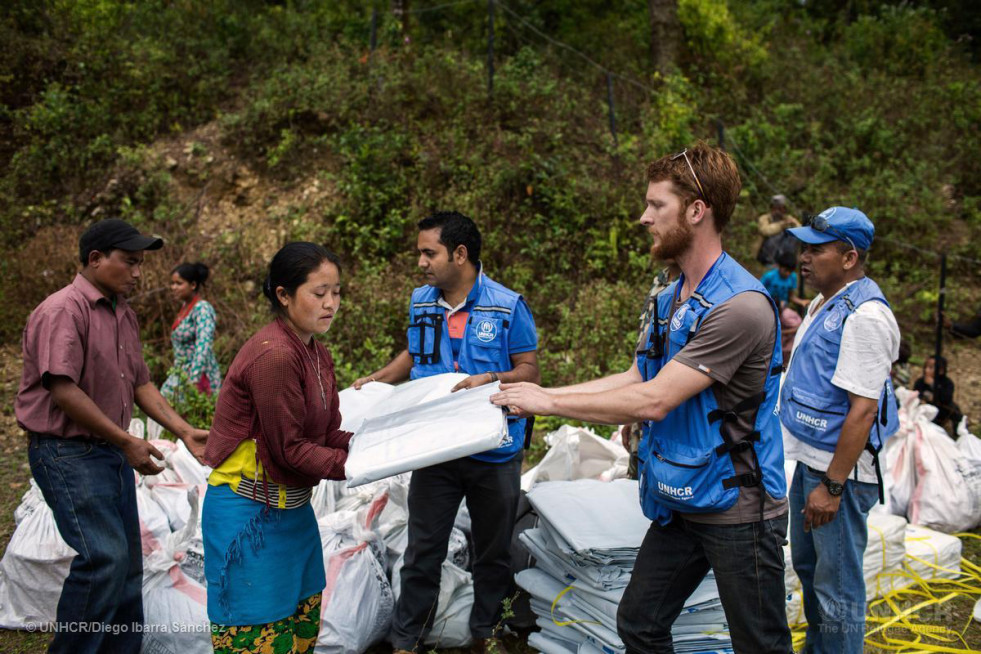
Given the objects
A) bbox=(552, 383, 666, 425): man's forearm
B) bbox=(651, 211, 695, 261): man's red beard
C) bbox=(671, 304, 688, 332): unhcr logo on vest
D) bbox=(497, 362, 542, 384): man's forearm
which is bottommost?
bbox=(497, 362, 542, 384): man's forearm

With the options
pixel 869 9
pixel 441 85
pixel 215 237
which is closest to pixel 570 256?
pixel 441 85

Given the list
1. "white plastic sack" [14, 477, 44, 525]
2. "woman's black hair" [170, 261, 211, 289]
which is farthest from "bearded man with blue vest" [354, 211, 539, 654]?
"woman's black hair" [170, 261, 211, 289]

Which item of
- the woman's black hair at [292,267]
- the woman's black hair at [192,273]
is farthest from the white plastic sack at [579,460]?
the woman's black hair at [192,273]

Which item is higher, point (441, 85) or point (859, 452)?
point (441, 85)

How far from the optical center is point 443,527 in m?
Answer: 3.47

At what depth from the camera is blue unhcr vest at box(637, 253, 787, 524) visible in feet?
7.66

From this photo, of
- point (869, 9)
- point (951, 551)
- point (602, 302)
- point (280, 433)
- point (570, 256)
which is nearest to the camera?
point (280, 433)

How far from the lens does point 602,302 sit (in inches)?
319

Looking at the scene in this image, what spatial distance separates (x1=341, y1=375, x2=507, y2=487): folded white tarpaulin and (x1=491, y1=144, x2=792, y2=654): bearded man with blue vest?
0.38 feet

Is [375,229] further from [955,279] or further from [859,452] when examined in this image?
[955,279]

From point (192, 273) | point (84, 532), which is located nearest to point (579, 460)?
point (84, 532)

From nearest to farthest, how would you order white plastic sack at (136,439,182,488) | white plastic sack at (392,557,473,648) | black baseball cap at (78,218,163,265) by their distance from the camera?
black baseball cap at (78,218,163,265) → white plastic sack at (392,557,473,648) → white plastic sack at (136,439,182,488)

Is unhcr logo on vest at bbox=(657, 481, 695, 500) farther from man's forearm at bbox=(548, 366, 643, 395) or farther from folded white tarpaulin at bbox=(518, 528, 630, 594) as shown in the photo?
folded white tarpaulin at bbox=(518, 528, 630, 594)

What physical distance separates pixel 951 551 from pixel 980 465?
846mm
